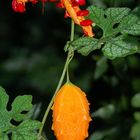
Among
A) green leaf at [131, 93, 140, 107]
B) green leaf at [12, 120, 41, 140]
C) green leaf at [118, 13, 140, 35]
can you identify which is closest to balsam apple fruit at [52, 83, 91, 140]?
green leaf at [12, 120, 41, 140]

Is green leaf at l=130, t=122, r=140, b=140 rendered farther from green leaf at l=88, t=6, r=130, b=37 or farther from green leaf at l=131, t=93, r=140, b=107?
green leaf at l=88, t=6, r=130, b=37

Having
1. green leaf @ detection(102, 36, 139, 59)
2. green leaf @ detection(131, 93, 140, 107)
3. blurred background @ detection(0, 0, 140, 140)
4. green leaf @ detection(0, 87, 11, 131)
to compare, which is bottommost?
blurred background @ detection(0, 0, 140, 140)

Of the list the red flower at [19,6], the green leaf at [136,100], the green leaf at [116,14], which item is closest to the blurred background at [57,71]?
the green leaf at [136,100]

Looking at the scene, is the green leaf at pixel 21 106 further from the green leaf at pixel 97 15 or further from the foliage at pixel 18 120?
the green leaf at pixel 97 15

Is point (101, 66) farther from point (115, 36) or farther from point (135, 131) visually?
point (115, 36)

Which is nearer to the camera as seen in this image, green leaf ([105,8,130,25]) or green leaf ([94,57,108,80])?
green leaf ([105,8,130,25])

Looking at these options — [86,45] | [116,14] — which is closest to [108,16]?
[116,14]
